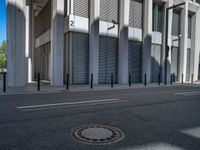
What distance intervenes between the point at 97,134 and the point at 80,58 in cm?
1341

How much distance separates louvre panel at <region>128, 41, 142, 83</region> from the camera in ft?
66.4

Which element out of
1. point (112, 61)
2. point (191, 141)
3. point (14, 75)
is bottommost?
point (191, 141)

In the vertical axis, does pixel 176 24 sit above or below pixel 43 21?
below

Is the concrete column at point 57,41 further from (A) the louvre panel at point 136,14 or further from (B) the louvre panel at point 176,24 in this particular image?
(B) the louvre panel at point 176,24

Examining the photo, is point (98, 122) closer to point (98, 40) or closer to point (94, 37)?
point (94, 37)

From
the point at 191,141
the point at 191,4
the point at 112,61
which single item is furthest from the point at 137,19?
the point at 191,141

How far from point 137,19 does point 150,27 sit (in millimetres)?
1676

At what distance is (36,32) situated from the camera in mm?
27922

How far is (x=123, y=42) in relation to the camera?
19016mm

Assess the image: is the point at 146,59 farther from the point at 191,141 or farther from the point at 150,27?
the point at 191,141

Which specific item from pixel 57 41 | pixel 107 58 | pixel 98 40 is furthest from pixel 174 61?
pixel 57 41

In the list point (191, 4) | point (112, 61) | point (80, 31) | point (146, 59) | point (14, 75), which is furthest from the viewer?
point (191, 4)

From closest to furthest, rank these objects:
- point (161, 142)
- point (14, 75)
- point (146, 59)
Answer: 1. point (161, 142)
2. point (14, 75)
3. point (146, 59)

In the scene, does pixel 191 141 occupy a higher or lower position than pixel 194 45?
lower
